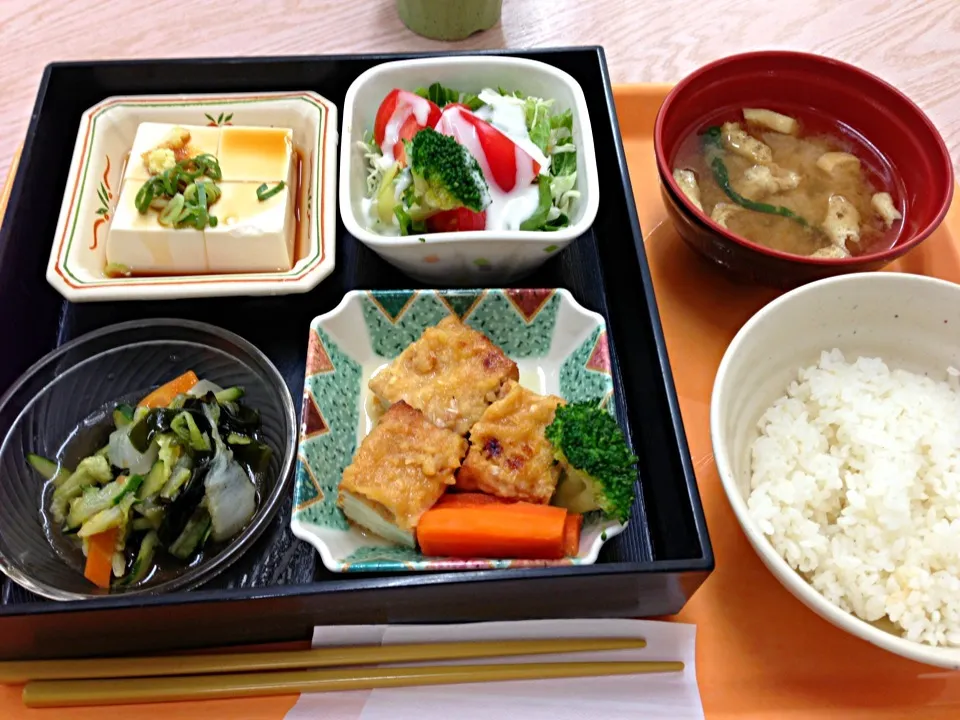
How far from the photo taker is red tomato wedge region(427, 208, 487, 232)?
1589 millimetres

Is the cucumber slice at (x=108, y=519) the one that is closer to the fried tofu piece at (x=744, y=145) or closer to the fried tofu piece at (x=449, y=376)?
the fried tofu piece at (x=449, y=376)

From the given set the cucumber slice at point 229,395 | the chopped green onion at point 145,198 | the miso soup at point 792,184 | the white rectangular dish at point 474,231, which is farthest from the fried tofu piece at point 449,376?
the chopped green onion at point 145,198

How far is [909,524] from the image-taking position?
1216mm

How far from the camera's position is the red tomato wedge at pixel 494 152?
5.46 ft

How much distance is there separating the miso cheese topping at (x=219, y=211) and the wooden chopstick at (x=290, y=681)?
35.9 inches

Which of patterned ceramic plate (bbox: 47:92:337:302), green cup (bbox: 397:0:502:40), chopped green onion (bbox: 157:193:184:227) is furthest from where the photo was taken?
green cup (bbox: 397:0:502:40)

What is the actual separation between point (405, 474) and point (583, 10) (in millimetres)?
1940

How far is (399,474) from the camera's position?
4.27 ft

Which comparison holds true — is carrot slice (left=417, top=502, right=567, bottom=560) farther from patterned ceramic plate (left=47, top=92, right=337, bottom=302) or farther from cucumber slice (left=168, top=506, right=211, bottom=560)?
patterned ceramic plate (left=47, top=92, right=337, bottom=302)

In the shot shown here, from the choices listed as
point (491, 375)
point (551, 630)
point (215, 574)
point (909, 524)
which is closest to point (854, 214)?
point (909, 524)

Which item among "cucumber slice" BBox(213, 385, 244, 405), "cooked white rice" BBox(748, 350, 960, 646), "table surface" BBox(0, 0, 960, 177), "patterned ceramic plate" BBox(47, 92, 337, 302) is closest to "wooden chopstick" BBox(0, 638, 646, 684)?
"cooked white rice" BBox(748, 350, 960, 646)

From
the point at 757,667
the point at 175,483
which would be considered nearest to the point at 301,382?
the point at 175,483

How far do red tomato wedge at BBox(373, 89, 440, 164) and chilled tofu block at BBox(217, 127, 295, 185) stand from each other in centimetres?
25

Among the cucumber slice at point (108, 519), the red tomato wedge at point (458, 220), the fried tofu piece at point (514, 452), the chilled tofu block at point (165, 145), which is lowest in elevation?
the fried tofu piece at point (514, 452)
